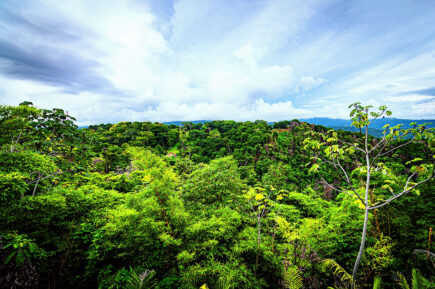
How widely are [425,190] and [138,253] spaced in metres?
12.0

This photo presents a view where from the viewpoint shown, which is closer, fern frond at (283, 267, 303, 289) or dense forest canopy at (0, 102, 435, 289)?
dense forest canopy at (0, 102, 435, 289)

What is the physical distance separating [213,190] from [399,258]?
7.98 metres

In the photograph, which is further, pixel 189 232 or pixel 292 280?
pixel 189 232

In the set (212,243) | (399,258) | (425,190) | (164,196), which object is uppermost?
(164,196)

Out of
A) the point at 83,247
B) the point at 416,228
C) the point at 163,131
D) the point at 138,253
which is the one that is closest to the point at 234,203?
the point at 138,253

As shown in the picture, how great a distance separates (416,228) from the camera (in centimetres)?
665

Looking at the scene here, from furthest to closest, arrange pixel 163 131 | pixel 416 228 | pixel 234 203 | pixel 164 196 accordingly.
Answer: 1. pixel 163 131
2. pixel 234 203
3. pixel 416 228
4. pixel 164 196

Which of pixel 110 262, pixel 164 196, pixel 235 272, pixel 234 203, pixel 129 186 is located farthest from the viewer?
pixel 129 186

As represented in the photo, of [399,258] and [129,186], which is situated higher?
[129,186]

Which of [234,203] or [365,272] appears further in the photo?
[234,203]

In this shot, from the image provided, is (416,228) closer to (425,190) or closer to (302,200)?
(425,190)

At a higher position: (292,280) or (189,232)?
(189,232)

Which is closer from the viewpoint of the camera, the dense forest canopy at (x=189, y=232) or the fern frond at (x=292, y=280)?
the dense forest canopy at (x=189, y=232)

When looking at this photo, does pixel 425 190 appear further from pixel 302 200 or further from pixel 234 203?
pixel 234 203
